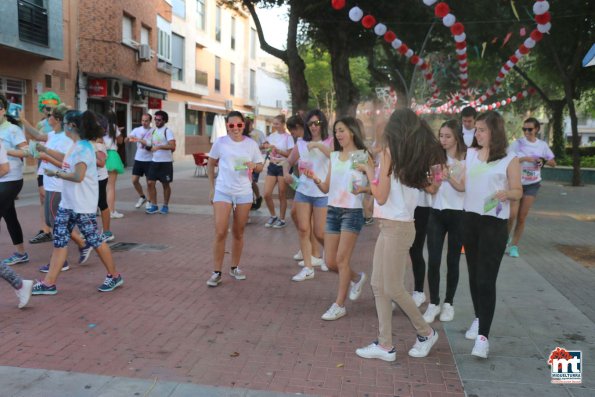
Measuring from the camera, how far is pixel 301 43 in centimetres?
2050

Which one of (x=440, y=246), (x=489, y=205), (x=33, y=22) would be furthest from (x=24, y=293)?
(x=33, y=22)

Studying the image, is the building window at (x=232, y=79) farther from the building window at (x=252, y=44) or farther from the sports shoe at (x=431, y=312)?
the sports shoe at (x=431, y=312)

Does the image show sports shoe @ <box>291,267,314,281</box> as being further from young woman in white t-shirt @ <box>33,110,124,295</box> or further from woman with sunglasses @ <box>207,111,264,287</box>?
young woman in white t-shirt @ <box>33,110,124,295</box>

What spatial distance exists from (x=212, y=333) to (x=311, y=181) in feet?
7.11

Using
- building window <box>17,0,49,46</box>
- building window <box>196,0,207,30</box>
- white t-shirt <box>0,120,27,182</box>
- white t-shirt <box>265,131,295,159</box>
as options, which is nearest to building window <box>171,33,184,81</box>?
building window <box>196,0,207,30</box>

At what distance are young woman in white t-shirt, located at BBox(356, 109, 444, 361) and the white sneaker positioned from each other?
2.89 feet

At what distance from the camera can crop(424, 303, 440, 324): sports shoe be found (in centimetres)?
468

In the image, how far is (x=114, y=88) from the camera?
2116 centimetres

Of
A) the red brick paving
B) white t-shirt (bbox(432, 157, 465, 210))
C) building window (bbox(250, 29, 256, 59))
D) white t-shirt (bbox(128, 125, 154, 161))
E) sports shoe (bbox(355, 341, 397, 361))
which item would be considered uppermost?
building window (bbox(250, 29, 256, 59))

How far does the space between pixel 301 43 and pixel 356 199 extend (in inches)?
664

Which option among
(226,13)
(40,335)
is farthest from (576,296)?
(226,13)

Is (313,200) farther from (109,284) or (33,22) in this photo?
(33,22)

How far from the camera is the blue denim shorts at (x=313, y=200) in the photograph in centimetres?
589

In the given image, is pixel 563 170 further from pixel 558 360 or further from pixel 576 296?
pixel 558 360
